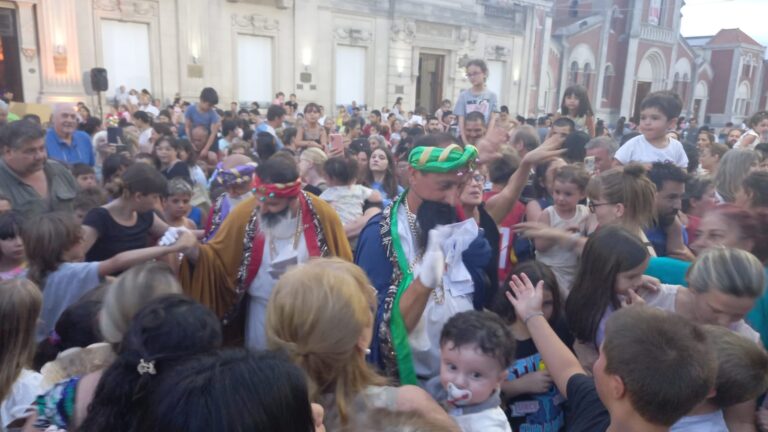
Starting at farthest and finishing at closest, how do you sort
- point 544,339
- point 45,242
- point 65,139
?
point 65,139 < point 45,242 < point 544,339

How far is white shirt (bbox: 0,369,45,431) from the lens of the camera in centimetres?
177

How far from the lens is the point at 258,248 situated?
2752 millimetres

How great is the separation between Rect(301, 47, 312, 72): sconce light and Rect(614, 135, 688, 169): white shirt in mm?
15286

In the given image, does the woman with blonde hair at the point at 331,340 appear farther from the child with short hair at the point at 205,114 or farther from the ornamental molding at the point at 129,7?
the ornamental molding at the point at 129,7

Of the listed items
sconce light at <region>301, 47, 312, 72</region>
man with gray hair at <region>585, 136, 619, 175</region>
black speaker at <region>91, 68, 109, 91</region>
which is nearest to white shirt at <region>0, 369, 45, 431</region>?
man with gray hair at <region>585, 136, 619, 175</region>

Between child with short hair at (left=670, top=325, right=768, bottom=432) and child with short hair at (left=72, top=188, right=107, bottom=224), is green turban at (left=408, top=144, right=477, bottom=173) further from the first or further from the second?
child with short hair at (left=72, top=188, right=107, bottom=224)

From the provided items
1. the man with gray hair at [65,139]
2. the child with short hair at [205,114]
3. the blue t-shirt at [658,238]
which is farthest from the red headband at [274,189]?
the child with short hair at [205,114]

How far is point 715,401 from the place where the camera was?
5.56ft

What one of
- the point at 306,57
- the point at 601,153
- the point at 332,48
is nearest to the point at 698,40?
the point at 332,48

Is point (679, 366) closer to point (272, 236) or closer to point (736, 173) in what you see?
point (272, 236)

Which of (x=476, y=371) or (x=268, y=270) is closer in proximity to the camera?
(x=476, y=371)

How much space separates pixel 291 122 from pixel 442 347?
10247 mm

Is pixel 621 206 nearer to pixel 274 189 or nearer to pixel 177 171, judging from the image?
pixel 274 189

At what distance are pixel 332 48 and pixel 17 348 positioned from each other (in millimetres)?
18238
